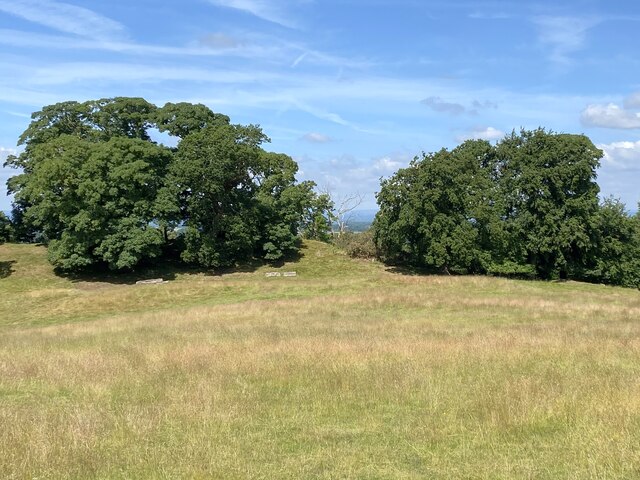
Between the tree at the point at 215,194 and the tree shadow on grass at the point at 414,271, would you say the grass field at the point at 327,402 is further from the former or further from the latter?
the tree shadow on grass at the point at 414,271

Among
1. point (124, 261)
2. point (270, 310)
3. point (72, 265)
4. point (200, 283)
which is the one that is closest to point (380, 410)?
point (270, 310)

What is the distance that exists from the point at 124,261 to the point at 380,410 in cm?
3824

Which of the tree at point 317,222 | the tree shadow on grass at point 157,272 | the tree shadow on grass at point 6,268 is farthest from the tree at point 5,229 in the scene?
the tree at point 317,222

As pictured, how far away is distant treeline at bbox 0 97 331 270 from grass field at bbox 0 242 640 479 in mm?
24445

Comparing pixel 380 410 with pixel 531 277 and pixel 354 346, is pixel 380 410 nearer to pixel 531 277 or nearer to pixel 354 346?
pixel 354 346

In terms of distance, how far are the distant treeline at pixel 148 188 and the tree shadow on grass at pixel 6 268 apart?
378 centimetres

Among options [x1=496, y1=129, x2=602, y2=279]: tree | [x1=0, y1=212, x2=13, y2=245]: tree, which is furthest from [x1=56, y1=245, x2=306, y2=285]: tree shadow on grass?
[x1=496, y1=129, x2=602, y2=279]: tree

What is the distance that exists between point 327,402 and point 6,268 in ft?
154

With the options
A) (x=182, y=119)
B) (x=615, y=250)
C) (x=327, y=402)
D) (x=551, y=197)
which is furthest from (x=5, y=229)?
(x=615, y=250)

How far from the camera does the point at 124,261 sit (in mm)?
42938

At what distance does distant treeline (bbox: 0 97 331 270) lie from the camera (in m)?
43.5

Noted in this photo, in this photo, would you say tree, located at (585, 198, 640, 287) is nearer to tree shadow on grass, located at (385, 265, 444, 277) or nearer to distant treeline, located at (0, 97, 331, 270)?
tree shadow on grass, located at (385, 265, 444, 277)

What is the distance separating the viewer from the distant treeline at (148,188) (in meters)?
43.5

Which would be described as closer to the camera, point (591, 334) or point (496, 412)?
point (496, 412)
